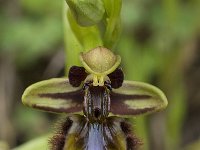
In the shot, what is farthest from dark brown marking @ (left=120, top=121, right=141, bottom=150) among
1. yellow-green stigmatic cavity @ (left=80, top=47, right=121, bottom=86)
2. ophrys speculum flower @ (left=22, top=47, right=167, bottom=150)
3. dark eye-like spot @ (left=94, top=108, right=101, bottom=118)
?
yellow-green stigmatic cavity @ (left=80, top=47, right=121, bottom=86)

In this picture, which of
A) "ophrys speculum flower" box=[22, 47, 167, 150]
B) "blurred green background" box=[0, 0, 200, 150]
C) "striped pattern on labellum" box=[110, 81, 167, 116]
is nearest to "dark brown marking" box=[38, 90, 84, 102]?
"ophrys speculum flower" box=[22, 47, 167, 150]

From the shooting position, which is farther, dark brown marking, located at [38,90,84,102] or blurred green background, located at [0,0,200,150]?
blurred green background, located at [0,0,200,150]

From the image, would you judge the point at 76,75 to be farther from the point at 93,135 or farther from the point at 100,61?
the point at 93,135

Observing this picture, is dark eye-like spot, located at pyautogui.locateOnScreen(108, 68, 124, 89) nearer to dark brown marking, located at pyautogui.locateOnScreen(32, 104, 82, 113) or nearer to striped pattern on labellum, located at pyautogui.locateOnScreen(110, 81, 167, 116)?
striped pattern on labellum, located at pyautogui.locateOnScreen(110, 81, 167, 116)

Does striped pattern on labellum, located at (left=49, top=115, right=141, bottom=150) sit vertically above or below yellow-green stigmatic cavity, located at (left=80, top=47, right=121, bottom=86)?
below

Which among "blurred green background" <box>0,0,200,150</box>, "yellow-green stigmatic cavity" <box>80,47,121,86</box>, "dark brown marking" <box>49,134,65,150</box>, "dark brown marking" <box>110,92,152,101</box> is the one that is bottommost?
"blurred green background" <box>0,0,200,150</box>

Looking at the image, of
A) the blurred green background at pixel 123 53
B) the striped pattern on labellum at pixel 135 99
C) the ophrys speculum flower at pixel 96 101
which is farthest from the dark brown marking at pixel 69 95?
the blurred green background at pixel 123 53

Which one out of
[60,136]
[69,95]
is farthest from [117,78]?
[60,136]
